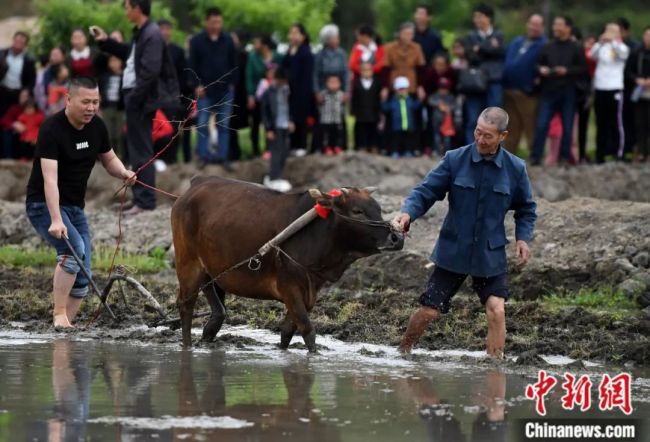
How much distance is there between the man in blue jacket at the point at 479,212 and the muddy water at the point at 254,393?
2.02 feet

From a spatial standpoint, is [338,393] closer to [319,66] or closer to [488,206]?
[488,206]

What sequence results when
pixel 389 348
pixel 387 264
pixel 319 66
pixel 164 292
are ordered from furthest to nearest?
pixel 319 66 → pixel 387 264 → pixel 164 292 → pixel 389 348

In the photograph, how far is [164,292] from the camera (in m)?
15.9

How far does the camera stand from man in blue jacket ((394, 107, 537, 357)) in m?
11.6

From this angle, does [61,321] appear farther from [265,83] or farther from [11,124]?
[11,124]

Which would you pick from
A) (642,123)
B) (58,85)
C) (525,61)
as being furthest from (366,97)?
(58,85)

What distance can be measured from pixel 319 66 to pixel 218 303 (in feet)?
35.5

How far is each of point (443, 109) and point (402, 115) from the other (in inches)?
24.8

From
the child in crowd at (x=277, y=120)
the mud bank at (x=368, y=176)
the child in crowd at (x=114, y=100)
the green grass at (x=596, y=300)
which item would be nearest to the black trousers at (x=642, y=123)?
the mud bank at (x=368, y=176)

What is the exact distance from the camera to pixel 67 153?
13.2 metres

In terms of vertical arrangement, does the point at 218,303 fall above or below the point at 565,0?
below

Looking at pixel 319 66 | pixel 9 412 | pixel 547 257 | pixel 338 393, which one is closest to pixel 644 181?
pixel 319 66

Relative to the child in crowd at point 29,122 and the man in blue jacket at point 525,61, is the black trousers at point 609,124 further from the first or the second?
the child in crowd at point 29,122

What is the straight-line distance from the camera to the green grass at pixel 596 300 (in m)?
15.1
